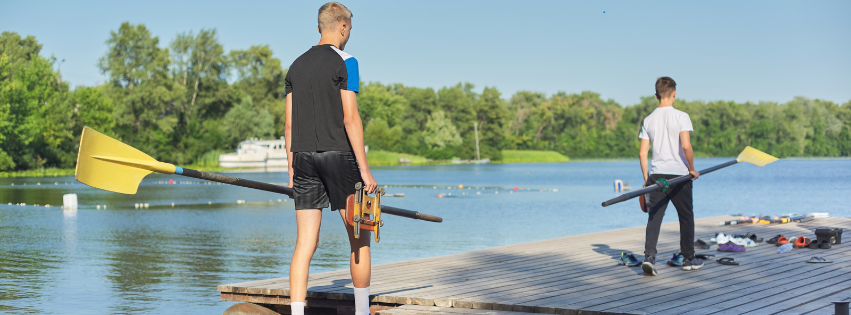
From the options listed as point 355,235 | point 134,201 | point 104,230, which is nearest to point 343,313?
point 355,235

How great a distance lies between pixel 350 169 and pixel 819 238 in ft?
20.7

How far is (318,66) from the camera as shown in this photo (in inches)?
165

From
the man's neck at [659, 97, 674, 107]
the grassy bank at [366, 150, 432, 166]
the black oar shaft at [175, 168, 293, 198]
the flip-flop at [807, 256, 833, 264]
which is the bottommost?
the flip-flop at [807, 256, 833, 264]

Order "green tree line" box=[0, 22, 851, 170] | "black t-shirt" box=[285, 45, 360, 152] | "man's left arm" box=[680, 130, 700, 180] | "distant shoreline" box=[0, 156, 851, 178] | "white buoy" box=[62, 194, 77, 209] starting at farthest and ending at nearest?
"green tree line" box=[0, 22, 851, 170] < "distant shoreline" box=[0, 156, 851, 178] < "white buoy" box=[62, 194, 77, 209] < "man's left arm" box=[680, 130, 700, 180] < "black t-shirt" box=[285, 45, 360, 152]

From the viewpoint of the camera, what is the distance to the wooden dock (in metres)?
5.13

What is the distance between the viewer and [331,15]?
14.3ft

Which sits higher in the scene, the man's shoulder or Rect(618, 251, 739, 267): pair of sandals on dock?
the man's shoulder

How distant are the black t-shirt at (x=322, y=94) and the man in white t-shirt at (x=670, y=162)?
3.59 metres

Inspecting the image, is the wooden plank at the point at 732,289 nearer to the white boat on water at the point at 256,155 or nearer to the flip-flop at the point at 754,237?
the flip-flop at the point at 754,237

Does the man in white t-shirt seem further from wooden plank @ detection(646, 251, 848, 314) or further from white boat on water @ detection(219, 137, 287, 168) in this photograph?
white boat on water @ detection(219, 137, 287, 168)

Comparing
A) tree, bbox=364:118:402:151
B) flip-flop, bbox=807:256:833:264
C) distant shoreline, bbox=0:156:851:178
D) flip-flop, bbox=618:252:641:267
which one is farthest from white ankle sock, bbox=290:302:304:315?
tree, bbox=364:118:402:151

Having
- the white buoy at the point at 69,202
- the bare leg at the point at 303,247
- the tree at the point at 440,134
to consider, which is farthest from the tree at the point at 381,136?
the bare leg at the point at 303,247

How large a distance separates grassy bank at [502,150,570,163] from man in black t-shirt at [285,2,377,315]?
98.0 m

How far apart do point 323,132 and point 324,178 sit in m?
0.26
